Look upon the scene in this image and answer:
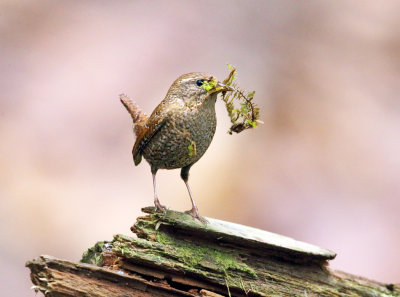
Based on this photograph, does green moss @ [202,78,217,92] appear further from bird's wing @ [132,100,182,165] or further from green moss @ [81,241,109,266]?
green moss @ [81,241,109,266]

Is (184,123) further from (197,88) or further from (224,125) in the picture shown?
(224,125)

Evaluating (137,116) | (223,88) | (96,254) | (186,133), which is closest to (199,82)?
(223,88)

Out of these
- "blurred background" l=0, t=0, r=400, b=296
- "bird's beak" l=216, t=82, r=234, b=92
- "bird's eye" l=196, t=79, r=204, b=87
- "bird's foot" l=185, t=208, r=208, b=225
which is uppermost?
"blurred background" l=0, t=0, r=400, b=296


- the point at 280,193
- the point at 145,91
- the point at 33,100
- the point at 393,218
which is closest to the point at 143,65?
the point at 145,91

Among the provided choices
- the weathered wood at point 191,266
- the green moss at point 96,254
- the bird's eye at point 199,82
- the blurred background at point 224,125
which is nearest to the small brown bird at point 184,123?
the bird's eye at point 199,82

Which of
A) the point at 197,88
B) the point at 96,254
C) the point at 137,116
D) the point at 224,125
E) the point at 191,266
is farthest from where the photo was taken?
the point at 224,125

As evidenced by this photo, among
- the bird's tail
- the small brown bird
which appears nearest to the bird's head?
the small brown bird
